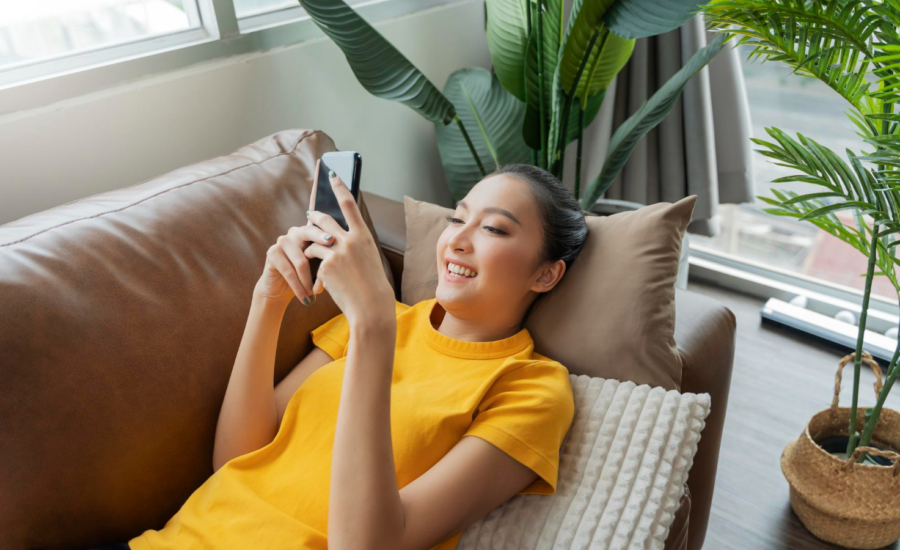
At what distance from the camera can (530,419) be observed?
1.06 m

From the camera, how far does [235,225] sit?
4.20 ft

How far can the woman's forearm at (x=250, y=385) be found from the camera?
3.76 feet

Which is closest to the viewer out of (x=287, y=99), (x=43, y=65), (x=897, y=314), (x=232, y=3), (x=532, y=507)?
(x=532, y=507)

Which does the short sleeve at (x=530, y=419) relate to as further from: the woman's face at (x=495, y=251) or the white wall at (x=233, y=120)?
the white wall at (x=233, y=120)

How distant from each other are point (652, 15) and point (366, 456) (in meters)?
1.12

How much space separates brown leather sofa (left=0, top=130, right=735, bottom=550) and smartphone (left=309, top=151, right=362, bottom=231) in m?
0.30

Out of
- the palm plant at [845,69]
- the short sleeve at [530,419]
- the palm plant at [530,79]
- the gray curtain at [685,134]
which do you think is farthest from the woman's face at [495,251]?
the gray curtain at [685,134]

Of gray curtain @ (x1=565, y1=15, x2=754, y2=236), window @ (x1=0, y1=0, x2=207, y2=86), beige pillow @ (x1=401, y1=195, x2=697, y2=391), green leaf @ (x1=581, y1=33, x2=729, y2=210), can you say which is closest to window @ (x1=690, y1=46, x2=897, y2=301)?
gray curtain @ (x1=565, y1=15, x2=754, y2=236)

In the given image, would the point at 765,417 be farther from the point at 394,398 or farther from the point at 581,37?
the point at 394,398

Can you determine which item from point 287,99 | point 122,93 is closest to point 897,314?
point 287,99

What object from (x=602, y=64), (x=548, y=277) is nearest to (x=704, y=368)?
(x=548, y=277)

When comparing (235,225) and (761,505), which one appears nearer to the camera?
(235,225)

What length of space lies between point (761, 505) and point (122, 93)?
72.9 inches

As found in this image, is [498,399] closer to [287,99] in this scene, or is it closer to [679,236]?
[679,236]
